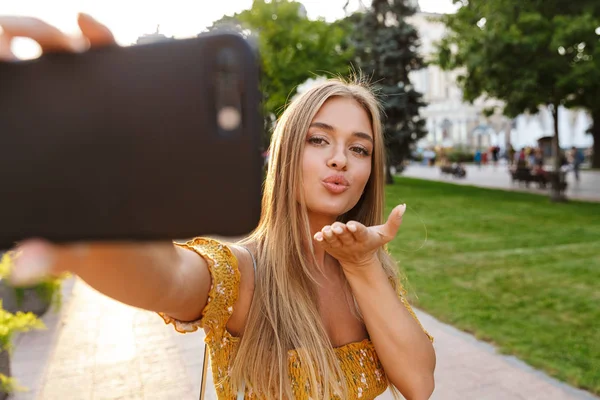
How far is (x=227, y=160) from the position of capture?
68 centimetres

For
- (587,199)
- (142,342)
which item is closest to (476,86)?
(587,199)

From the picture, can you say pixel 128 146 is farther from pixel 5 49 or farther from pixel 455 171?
pixel 455 171

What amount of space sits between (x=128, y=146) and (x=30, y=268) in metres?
0.20

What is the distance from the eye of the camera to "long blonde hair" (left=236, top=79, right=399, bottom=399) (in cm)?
148

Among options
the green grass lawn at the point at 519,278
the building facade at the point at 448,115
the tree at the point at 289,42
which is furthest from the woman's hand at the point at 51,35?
the building facade at the point at 448,115

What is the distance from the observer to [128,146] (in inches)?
25.7

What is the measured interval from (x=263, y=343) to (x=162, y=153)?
98cm

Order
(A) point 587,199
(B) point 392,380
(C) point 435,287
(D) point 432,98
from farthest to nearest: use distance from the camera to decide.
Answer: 1. (D) point 432,98
2. (A) point 587,199
3. (C) point 435,287
4. (B) point 392,380

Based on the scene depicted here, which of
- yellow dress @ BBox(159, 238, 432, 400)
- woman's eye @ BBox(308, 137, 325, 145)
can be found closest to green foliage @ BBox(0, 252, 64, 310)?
yellow dress @ BBox(159, 238, 432, 400)

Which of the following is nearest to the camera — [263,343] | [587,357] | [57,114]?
[57,114]

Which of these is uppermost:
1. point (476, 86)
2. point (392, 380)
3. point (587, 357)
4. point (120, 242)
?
point (476, 86)

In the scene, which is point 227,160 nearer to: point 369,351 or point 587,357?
point 369,351

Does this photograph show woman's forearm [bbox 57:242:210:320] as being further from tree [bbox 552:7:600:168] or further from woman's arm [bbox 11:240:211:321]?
tree [bbox 552:7:600:168]

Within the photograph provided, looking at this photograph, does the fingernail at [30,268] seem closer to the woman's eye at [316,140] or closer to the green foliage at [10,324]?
the woman's eye at [316,140]
